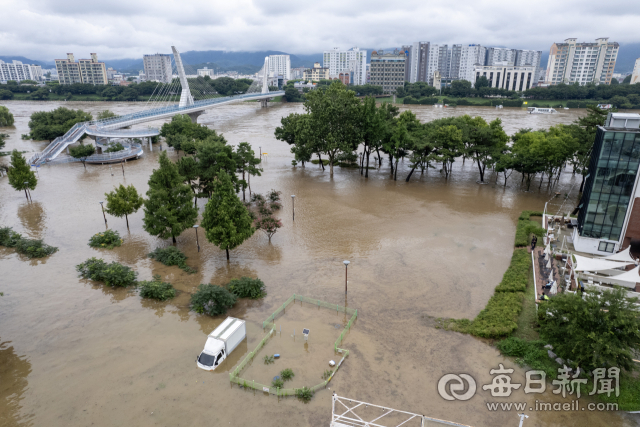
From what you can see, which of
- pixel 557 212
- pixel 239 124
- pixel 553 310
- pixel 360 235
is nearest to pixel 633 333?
pixel 553 310

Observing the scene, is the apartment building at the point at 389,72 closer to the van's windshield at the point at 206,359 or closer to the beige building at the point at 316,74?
the beige building at the point at 316,74

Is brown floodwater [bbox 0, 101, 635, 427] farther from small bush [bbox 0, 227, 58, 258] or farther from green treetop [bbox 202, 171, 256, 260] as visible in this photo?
green treetop [bbox 202, 171, 256, 260]

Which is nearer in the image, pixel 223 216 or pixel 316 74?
pixel 223 216

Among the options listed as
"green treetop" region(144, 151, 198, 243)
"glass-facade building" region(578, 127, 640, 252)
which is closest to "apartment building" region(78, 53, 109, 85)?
"green treetop" region(144, 151, 198, 243)

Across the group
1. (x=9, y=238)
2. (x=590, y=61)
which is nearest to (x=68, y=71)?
(x=9, y=238)

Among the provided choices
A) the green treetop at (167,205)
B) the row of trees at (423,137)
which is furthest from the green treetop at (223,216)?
the row of trees at (423,137)

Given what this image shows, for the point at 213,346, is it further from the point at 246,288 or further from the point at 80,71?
the point at 80,71
